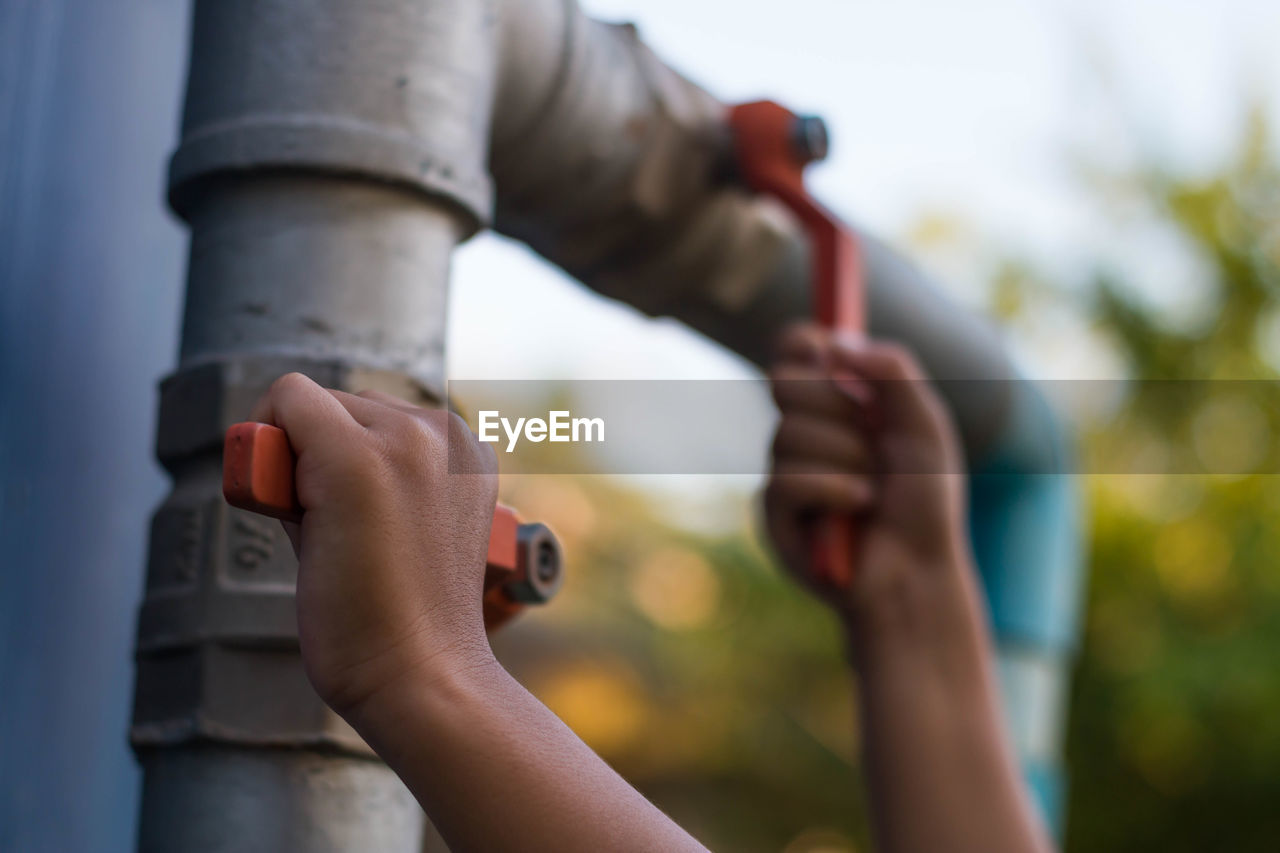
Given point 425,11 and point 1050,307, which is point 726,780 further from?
point 425,11

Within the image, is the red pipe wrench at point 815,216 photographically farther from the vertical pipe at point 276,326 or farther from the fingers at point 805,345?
the vertical pipe at point 276,326

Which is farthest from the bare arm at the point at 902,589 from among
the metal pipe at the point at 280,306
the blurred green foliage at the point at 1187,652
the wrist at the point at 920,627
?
the blurred green foliage at the point at 1187,652

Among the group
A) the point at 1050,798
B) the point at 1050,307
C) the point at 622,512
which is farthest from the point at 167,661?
the point at 622,512

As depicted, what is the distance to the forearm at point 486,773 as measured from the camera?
0.33 metres

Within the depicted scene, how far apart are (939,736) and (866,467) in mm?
190

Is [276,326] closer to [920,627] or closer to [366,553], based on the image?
[366,553]

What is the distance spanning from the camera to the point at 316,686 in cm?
34

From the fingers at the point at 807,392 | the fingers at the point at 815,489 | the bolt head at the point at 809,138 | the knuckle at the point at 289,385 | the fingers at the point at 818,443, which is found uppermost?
the bolt head at the point at 809,138

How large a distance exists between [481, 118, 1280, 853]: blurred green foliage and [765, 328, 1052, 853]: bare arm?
9.79 feet

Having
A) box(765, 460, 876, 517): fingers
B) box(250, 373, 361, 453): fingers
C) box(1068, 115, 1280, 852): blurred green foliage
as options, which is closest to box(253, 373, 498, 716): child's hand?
box(250, 373, 361, 453): fingers

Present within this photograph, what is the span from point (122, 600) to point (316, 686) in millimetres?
230

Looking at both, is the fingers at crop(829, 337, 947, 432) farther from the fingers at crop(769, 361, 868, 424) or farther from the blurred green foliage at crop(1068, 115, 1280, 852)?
the blurred green foliage at crop(1068, 115, 1280, 852)

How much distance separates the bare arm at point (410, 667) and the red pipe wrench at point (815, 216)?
0.46 m

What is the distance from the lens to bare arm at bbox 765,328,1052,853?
0.76 meters
